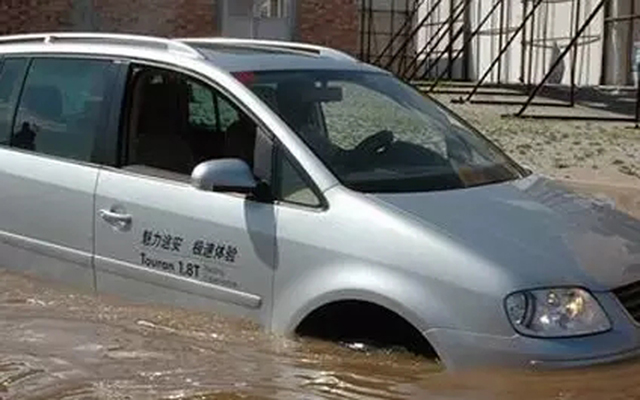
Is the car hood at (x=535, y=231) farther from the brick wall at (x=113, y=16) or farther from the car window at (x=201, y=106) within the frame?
the brick wall at (x=113, y=16)

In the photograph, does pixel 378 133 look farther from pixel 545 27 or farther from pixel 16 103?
pixel 545 27

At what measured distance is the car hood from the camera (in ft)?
13.9

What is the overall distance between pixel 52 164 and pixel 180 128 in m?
0.73

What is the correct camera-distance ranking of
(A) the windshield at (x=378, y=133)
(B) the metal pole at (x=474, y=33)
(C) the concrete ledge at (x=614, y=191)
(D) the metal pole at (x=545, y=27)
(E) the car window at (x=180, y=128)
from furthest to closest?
(D) the metal pole at (x=545, y=27) → (B) the metal pole at (x=474, y=33) → (C) the concrete ledge at (x=614, y=191) → (E) the car window at (x=180, y=128) → (A) the windshield at (x=378, y=133)

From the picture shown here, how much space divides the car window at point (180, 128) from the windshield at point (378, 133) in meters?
0.18

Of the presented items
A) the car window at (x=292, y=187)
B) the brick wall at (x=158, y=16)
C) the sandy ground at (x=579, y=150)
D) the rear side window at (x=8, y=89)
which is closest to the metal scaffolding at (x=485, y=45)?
the sandy ground at (x=579, y=150)

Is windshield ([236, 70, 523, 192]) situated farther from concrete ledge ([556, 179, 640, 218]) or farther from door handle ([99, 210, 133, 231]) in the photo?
concrete ledge ([556, 179, 640, 218])

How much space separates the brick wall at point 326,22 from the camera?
82.5 ft

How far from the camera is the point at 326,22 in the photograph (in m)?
25.3

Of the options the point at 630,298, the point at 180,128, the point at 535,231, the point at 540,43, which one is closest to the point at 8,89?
the point at 180,128

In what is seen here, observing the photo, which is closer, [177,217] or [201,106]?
[177,217]

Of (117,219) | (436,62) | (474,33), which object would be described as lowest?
(117,219)

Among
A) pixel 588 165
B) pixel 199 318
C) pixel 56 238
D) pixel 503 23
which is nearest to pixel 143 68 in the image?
pixel 56 238

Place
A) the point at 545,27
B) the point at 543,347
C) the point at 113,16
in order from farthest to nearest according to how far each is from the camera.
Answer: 1. the point at 545,27
2. the point at 113,16
3. the point at 543,347
